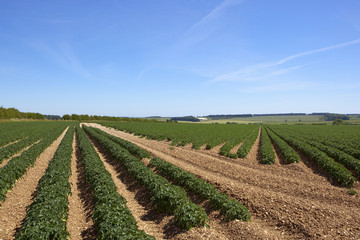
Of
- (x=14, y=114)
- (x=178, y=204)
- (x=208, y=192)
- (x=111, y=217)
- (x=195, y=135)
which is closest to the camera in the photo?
(x=111, y=217)

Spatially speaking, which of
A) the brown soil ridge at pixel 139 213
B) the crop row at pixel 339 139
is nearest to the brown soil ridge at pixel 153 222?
the brown soil ridge at pixel 139 213

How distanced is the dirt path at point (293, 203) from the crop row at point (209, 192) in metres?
0.45

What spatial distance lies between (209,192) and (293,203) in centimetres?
395

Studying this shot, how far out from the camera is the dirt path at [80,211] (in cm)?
811

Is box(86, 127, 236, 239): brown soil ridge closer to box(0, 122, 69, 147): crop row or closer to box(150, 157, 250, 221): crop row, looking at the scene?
box(150, 157, 250, 221): crop row

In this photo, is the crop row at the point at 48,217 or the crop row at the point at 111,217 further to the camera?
the crop row at the point at 111,217

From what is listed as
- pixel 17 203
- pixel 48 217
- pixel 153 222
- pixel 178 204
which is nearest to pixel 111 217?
pixel 48 217

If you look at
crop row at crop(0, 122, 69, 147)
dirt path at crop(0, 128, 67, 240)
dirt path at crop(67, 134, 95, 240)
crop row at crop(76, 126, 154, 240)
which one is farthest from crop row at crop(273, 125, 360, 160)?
crop row at crop(0, 122, 69, 147)

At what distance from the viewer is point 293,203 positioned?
9656mm

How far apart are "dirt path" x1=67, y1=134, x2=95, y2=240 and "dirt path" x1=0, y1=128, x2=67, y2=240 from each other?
6.50 ft

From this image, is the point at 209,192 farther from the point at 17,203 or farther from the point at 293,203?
the point at 17,203

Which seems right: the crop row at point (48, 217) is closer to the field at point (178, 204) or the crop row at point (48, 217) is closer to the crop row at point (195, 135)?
the field at point (178, 204)

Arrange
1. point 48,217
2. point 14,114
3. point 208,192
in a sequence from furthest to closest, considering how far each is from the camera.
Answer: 1. point 14,114
2. point 208,192
3. point 48,217

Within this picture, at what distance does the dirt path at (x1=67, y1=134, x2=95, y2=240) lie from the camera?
811cm
